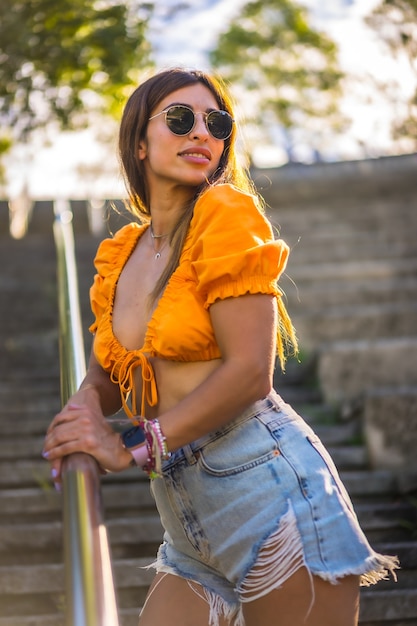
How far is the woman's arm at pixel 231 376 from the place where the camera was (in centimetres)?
159

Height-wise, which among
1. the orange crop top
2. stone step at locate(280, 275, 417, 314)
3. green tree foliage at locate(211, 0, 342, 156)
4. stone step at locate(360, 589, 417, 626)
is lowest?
green tree foliage at locate(211, 0, 342, 156)

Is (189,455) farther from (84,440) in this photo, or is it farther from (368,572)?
(368,572)

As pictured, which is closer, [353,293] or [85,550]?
[85,550]

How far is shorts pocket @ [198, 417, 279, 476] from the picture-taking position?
1.69m

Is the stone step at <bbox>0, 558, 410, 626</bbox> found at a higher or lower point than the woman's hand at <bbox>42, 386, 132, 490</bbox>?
lower

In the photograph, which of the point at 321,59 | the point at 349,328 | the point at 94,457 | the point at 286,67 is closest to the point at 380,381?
the point at 349,328

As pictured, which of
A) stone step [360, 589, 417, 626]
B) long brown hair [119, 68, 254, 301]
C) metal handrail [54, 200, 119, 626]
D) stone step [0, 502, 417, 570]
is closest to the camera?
metal handrail [54, 200, 119, 626]

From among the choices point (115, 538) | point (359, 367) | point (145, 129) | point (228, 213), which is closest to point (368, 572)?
point (228, 213)

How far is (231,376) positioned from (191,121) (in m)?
0.63

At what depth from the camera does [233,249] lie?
1.66m

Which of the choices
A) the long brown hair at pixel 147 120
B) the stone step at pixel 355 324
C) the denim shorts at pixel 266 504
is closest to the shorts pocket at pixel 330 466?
the denim shorts at pixel 266 504

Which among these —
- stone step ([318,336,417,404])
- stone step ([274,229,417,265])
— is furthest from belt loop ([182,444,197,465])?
stone step ([274,229,417,265])

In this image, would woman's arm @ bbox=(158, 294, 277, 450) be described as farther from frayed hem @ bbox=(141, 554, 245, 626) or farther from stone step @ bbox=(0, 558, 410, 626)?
stone step @ bbox=(0, 558, 410, 626)

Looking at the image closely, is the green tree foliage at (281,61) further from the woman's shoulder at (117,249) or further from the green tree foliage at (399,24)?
the woman's shoulder at (117,249)
